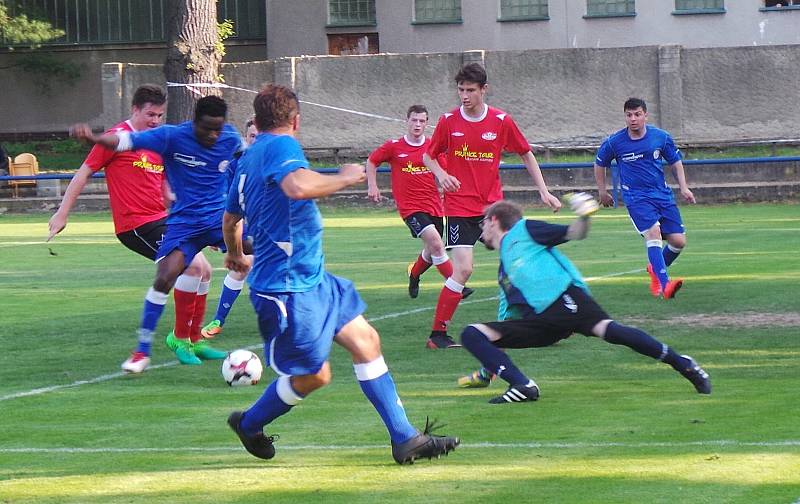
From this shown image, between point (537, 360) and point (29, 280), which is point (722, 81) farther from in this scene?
point (537, 360)

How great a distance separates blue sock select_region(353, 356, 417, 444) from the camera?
659cm

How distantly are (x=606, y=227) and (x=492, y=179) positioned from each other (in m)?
14.4

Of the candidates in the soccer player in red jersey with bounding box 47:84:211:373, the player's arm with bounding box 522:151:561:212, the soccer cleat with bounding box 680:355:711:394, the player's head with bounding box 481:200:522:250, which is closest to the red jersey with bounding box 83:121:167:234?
the soccer player in red jersey with bounding box 47:84:211:373

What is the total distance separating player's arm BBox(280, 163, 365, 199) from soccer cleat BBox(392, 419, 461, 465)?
4.11 feet

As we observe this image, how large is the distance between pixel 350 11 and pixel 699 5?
10943 mm

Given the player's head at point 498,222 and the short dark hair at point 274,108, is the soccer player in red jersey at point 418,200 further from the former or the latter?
the short dark hair at point 274,108

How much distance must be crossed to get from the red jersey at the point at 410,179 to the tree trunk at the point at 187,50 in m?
21.2

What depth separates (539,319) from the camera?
8.28m

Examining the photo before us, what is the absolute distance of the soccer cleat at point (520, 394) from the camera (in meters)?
8.26

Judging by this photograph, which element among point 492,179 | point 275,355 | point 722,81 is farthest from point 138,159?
point 722,81

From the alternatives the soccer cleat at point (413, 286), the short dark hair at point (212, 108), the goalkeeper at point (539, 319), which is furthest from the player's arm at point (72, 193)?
the soccer cleat at point (413, 286)

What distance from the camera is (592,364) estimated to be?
9.88 meters

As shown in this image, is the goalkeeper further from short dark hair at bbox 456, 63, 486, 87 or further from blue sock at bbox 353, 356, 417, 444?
short dark hair at bbox 456, 63, 486, 87

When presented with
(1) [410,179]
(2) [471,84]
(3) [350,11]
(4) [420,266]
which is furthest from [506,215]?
(3) [350,11]
